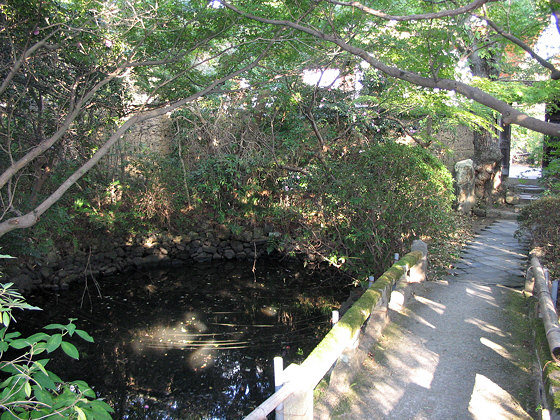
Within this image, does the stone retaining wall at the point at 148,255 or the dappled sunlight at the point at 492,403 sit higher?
the dappled sunlight at the point at 492,403

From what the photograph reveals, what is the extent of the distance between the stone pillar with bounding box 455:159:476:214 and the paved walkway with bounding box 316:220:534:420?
591 cm

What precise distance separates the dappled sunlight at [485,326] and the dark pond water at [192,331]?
2.75 meters

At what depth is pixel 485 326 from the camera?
5.14 metres

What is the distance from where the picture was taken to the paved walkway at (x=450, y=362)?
3459 millimetres

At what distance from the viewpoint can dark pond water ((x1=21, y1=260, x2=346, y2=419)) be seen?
19.2 ft

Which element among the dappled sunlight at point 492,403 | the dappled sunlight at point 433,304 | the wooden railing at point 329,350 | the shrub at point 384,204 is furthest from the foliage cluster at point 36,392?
the shrub at point 384,204

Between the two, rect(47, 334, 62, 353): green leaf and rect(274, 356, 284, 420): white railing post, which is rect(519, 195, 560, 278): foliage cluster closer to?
rect(274, 356, 284, 420): white railing post

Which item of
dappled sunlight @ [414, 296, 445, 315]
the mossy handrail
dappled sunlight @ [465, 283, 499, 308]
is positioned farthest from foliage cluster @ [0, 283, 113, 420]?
dappled sunlight @ [465, 283, 499, 308]

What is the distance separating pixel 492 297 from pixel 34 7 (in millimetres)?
7429

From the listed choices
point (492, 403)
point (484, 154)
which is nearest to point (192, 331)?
point (492, 403)

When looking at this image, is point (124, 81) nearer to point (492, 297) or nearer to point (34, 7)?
point (34, 7)

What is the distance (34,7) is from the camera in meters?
5.04

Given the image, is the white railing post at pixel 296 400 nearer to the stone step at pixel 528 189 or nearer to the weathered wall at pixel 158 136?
the weathered wall at pixel 158 136

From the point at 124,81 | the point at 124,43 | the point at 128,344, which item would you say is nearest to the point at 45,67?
the point at 124,43
